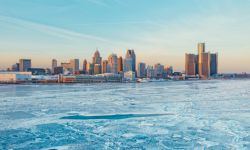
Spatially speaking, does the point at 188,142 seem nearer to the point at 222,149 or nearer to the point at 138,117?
the point at 222,149

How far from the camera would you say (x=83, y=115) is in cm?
1290

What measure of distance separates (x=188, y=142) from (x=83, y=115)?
6.43 m

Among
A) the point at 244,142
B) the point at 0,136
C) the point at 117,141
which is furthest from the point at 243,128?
the point at 0,136

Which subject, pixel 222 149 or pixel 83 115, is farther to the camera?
pixel 83 115

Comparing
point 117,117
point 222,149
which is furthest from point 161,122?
point 222,149

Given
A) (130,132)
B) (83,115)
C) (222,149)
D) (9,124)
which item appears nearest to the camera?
(222,149)

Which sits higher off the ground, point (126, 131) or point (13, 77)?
point (13, 77)

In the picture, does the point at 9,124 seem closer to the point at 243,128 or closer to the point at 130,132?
the point at 130,132

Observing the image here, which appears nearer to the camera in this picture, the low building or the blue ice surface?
the blue ice surface

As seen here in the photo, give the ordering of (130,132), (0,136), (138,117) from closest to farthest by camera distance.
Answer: (0,136) < (130,132) < (138,117)

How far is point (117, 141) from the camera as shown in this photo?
309 inches

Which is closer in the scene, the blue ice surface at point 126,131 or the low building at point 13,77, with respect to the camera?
the blue ice surface at point 126,131

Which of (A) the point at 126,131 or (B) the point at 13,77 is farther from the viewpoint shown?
(B) the point at 13,77

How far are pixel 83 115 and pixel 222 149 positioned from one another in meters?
7.42
